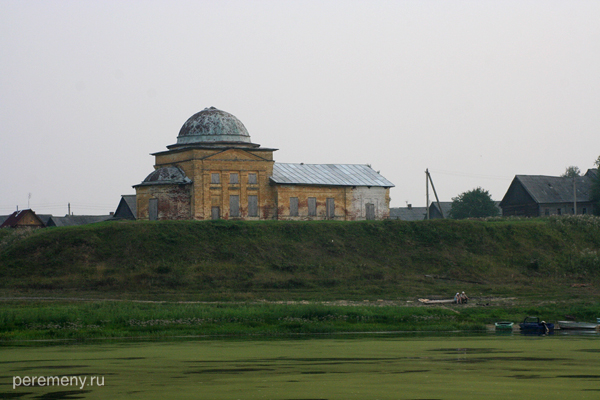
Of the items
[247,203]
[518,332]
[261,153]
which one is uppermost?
[261,153]

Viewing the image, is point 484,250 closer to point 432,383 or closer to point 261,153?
point 261,153

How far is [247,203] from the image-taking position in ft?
189

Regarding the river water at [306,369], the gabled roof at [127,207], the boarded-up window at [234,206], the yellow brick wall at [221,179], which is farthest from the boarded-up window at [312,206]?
the river water at [306,369]

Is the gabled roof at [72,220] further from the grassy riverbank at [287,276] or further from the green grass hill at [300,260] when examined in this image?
the grassy riverbank at [287,276]

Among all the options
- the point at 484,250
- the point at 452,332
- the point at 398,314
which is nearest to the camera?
the point at 452,332

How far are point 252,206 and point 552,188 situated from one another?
1406 inches

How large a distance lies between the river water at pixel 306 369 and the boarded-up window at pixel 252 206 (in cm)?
3073

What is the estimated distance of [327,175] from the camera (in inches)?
2462

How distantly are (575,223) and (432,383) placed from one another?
1968 inches

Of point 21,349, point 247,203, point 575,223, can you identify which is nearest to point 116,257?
point 247,203

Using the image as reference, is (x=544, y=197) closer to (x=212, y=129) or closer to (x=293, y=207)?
(x=293, y=207)

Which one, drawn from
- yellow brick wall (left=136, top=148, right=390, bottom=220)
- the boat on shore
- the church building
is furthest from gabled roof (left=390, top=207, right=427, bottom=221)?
the boat on shore

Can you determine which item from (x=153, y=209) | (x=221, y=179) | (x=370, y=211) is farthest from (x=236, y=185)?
(x=370, y=211)

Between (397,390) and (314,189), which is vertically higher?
(314,189)
